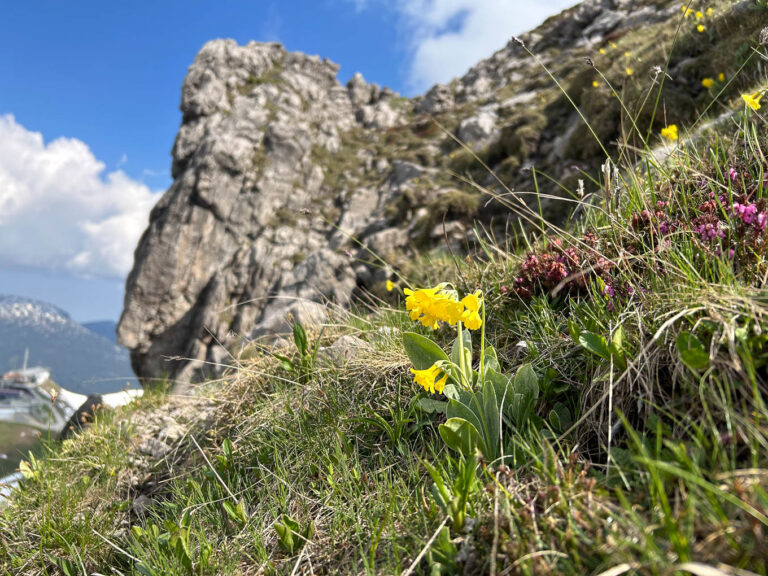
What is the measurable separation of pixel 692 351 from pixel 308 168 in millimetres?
32964

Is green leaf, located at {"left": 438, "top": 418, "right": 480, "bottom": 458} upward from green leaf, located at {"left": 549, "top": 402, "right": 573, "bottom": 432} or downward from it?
upward

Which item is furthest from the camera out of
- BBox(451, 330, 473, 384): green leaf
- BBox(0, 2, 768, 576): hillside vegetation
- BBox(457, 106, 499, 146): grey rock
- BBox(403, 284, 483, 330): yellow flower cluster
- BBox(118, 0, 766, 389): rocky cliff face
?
BBox(457, 106, 499, 146): grey rock

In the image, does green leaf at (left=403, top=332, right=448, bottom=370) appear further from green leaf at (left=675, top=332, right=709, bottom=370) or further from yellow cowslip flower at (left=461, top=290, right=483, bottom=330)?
green leaf at (left=675, top=332, right=709, bottom=370)

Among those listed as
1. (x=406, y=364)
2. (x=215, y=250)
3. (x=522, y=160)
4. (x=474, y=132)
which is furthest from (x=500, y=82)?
(x=406, y=364)

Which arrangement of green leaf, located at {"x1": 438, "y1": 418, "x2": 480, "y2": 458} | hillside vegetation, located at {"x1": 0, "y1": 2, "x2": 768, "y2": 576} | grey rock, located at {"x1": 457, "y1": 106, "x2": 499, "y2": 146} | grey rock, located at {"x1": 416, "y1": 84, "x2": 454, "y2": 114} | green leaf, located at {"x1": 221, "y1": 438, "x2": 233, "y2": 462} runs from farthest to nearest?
grey rock, located at {"x1": 416, "y1": 84, "x2": 454, "y2": 114} → grey rock, located at {"x1": 457, "y1": 106, "x2": 499, "y2": 146} → green leaf, located at {"x1": 221, "y1": 438, "x2": 233, "y2": 462} → green leaf, located at {"x1": 438, "y1": 418, "x2": 480, "y2": 458} → hillside vegetation, located at {"x1": 0, "y1": 2, "x2": 768, "y2": 576}

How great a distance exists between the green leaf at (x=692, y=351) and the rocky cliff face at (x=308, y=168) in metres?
12.7

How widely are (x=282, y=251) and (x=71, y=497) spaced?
82.0ft

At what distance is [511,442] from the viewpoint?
5.65 ft

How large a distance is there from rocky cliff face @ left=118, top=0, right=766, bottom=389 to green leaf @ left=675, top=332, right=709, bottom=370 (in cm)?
1269

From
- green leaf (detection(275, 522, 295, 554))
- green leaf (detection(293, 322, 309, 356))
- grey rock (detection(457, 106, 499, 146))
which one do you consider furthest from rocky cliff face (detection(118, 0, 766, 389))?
green leaf (detection(275, 522, 295, 554))

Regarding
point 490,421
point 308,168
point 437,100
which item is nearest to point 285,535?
point 490,421

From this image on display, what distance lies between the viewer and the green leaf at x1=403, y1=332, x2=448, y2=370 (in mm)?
2016

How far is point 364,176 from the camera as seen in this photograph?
31.0 meters

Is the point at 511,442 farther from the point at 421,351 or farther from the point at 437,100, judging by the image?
the point at 437,100
